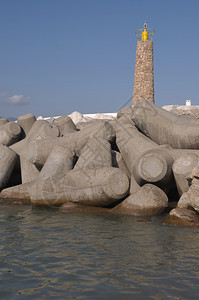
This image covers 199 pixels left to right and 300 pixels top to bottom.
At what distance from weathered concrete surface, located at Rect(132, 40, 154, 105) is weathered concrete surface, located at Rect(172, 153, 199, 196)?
16793mm

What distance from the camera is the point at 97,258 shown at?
486cm

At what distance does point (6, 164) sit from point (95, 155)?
7.93ft

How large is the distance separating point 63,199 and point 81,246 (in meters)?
2.77

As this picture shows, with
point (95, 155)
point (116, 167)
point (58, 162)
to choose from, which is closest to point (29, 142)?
point (58, 162)

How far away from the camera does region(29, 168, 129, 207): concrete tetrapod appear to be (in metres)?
7.57

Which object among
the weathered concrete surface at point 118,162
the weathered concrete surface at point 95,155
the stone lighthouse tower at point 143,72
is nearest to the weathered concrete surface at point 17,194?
the weathered concrete surface at point 95,155

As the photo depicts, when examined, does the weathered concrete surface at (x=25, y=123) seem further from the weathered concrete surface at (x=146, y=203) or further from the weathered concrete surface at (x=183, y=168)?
the weathered concrete surface at (x=183, y=168)

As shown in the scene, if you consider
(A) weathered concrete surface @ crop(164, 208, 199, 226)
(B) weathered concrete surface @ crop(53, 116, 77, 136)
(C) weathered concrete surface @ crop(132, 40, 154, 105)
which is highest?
(C) weathered concrete surface @ crop(132, 40, 154, 105)

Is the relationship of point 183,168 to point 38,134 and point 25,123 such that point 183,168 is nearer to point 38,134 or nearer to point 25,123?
point 38,134

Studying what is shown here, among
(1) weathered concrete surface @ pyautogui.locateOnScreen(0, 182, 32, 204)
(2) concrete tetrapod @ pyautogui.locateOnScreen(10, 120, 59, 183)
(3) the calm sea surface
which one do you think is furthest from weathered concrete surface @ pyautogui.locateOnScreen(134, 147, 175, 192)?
(2) concrete tetrapod @ pyautogui.locateOnScreen(10, 120, 59, 183)

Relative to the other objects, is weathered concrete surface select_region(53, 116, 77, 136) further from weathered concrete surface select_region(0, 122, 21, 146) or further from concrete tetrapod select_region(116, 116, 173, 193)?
concrete tetrapod select_region(116, 116, 173, 193)

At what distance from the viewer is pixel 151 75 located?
956 inches

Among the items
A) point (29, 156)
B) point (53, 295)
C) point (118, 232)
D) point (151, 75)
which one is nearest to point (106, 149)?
point (29, 156)

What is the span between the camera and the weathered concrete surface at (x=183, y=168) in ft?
→ 24.4
